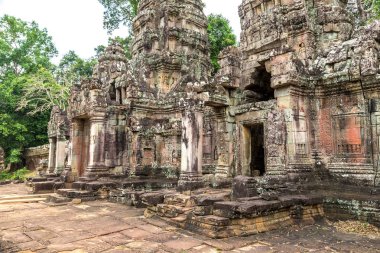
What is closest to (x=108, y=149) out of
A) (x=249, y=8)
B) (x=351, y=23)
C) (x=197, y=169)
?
(x=197, y=169)

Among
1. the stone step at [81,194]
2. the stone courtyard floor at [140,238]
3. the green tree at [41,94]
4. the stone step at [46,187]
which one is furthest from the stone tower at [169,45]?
the green tree at [41,94]

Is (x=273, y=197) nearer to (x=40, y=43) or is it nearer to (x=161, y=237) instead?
(x=161, y=237)

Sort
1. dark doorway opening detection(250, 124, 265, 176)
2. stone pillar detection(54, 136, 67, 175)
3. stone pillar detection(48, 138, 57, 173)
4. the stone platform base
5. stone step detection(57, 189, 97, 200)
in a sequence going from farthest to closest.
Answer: stone pillar detection(48, 138, 57, 173) → stone pillar detection(54, 136, 67, 175) → stone step detection(57, 189, 97, 200) → dark doorway opening detection(250, 124, 265, 176) → the stone platform base

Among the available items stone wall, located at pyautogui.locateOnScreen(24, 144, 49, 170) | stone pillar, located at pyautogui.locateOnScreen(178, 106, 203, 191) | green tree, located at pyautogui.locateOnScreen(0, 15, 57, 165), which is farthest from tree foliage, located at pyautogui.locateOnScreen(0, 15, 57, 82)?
stone pillar, located at pyautogui.locateOnScreen(178, 106, 203, 191)

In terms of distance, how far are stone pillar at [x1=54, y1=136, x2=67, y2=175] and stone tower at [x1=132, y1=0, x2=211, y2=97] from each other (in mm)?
6236

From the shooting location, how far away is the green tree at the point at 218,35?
74.0 ft

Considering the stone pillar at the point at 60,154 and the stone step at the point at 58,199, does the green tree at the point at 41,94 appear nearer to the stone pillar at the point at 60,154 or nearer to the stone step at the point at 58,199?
the stone pillar at the point at 60,154

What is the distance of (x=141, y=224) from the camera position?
6.77 meters

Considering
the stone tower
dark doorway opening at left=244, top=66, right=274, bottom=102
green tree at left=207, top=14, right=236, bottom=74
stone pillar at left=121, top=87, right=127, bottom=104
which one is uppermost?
green tree at left=207, top=14, right=236, bottom=74

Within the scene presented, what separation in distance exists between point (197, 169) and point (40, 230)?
13.7 ft

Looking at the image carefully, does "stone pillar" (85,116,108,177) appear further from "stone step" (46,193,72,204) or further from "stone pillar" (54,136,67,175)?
"stone pillar" (54,136,67,175)

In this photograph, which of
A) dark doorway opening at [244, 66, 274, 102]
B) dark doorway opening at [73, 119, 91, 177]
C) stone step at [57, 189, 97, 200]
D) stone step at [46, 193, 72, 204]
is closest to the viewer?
dark doorway opening at [244, 66, 274, 102]

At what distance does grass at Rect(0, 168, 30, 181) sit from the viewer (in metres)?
22.8

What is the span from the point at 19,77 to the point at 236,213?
25057 mm
